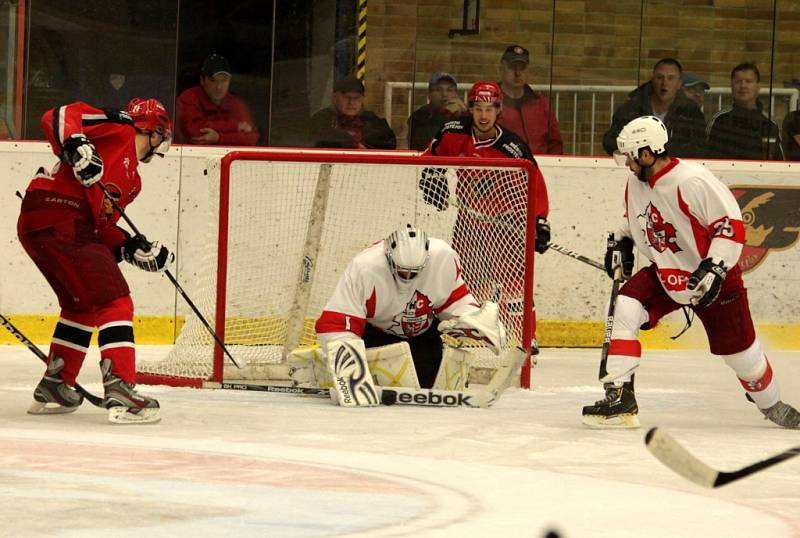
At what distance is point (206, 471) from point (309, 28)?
425cm

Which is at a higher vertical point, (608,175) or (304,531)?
(608,175)

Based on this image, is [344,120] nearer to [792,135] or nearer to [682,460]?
[792,135]

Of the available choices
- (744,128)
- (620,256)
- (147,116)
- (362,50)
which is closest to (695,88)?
(744,128)

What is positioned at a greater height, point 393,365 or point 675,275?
point 675,275

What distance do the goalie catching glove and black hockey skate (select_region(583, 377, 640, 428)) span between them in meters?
0.66

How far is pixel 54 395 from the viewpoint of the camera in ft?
18.0

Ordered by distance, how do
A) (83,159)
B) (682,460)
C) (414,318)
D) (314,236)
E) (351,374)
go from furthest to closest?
(314,236) → (414,318) → (351,374) → (83,159) → (682,460)

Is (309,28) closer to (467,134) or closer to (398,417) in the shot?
(467,134)

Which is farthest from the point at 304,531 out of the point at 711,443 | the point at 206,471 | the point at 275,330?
the point at 275,330

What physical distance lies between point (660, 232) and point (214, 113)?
3.12 m

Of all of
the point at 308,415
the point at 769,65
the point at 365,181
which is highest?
the point at 769,65

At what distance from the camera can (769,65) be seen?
8602 mm

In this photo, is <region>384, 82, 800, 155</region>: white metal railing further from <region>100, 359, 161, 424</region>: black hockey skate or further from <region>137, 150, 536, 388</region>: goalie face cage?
<region>100, 359, 161, 424</region>: black hockey skate

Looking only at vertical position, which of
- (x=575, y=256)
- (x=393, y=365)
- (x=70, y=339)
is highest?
(x=575, y=256)
